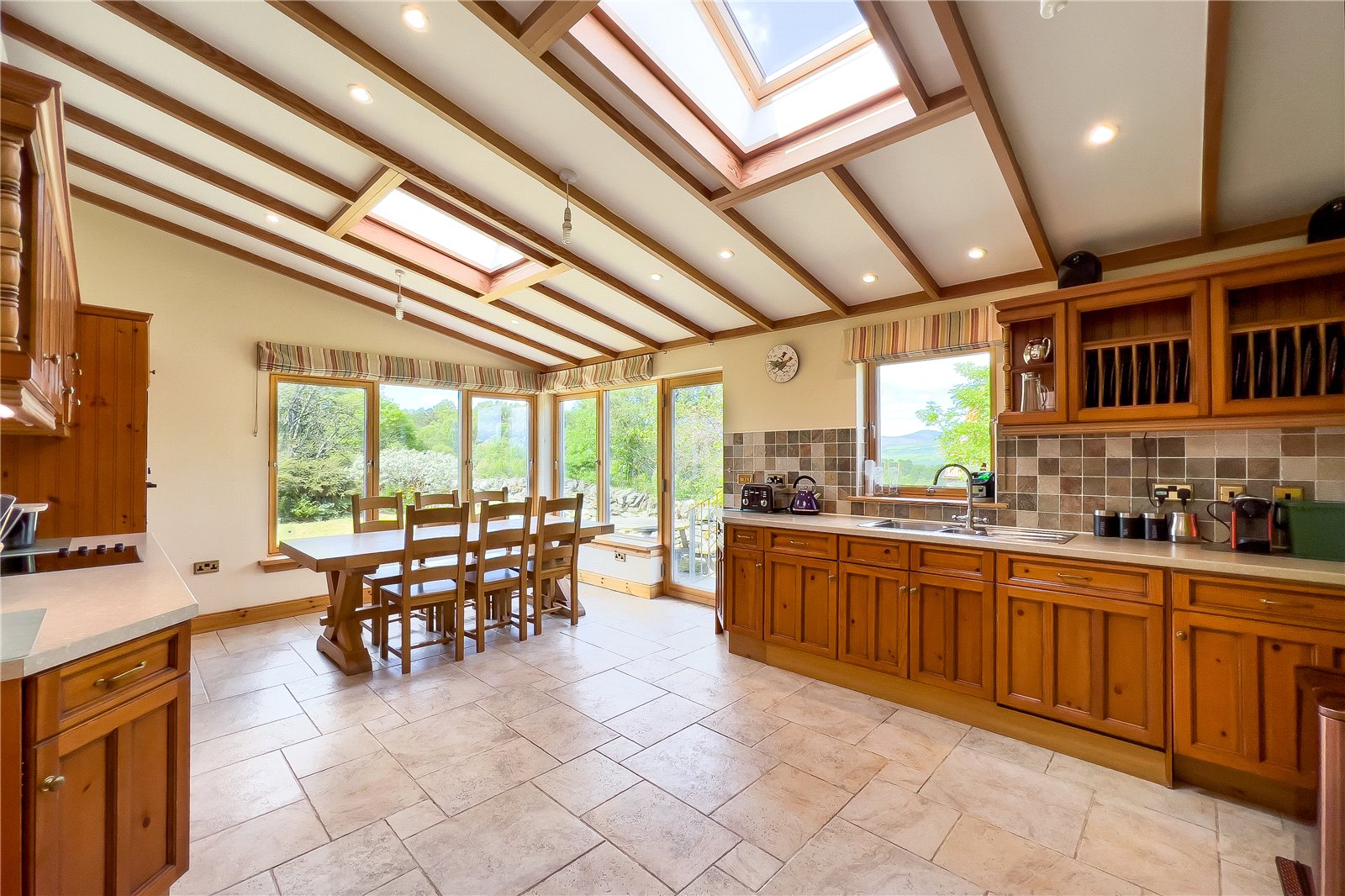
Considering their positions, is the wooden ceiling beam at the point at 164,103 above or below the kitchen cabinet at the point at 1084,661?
above

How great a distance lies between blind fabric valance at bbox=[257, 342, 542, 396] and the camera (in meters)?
4.48

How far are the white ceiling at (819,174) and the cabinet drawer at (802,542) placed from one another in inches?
63.5

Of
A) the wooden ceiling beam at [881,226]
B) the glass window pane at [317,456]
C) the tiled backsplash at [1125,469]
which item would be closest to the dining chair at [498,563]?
the glass window pane at [317,456]

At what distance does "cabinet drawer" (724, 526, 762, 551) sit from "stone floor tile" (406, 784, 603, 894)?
1.90m

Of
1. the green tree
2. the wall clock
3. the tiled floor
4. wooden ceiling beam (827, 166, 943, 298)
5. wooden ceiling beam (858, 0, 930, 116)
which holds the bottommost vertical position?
the tiled floor

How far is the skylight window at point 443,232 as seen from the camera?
145 inches

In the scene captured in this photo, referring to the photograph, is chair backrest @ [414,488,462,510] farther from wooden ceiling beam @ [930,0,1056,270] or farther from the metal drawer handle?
wooden ceiling beam @ [930,0,1056,270]

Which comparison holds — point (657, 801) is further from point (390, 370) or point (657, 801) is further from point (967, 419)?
point (390, 370)

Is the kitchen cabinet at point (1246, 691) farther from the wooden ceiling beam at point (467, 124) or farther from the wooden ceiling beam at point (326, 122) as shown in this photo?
the wooden ceiling beam at point (326, 122)

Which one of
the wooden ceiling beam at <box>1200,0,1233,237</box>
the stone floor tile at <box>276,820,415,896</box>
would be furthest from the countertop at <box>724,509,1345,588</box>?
the stone floor tile at <box>276,820,415,896</box>

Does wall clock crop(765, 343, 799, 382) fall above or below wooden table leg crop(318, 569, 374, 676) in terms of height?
above

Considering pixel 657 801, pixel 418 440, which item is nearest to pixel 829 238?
pixel 657 801

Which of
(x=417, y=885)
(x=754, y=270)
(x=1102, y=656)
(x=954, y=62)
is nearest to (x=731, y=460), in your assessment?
(x=754, y=270)

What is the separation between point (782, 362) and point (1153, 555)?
96.3 inches
